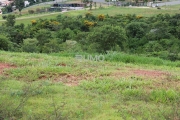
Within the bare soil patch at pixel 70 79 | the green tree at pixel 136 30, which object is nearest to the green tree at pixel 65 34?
the green tree at pixel 136 30

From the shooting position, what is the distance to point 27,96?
4055 mm

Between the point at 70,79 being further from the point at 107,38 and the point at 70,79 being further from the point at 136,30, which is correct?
the point at 136,30

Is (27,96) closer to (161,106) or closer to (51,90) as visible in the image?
(51,90)

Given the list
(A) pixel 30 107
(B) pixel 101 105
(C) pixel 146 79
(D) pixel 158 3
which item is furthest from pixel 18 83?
(D) pixel 158 3

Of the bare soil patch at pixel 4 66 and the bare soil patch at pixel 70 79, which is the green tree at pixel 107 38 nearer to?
the bare soil patch at pixel 4 66

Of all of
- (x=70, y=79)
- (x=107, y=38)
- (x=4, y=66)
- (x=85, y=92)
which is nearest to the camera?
(x=85, y=92)

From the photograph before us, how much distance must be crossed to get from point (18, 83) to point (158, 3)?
56.3 m

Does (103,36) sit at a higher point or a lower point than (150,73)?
lower

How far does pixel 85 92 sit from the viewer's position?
4.34 meters

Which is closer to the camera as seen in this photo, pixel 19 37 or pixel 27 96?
pixel 27 96

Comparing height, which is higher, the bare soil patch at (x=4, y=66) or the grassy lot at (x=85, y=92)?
the bare soil patch at (x=4, y=66)

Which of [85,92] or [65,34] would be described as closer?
[85,92]

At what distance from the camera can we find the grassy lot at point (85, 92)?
11.7 ft

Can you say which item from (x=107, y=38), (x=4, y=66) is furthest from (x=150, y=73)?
(x=107, y=38)
